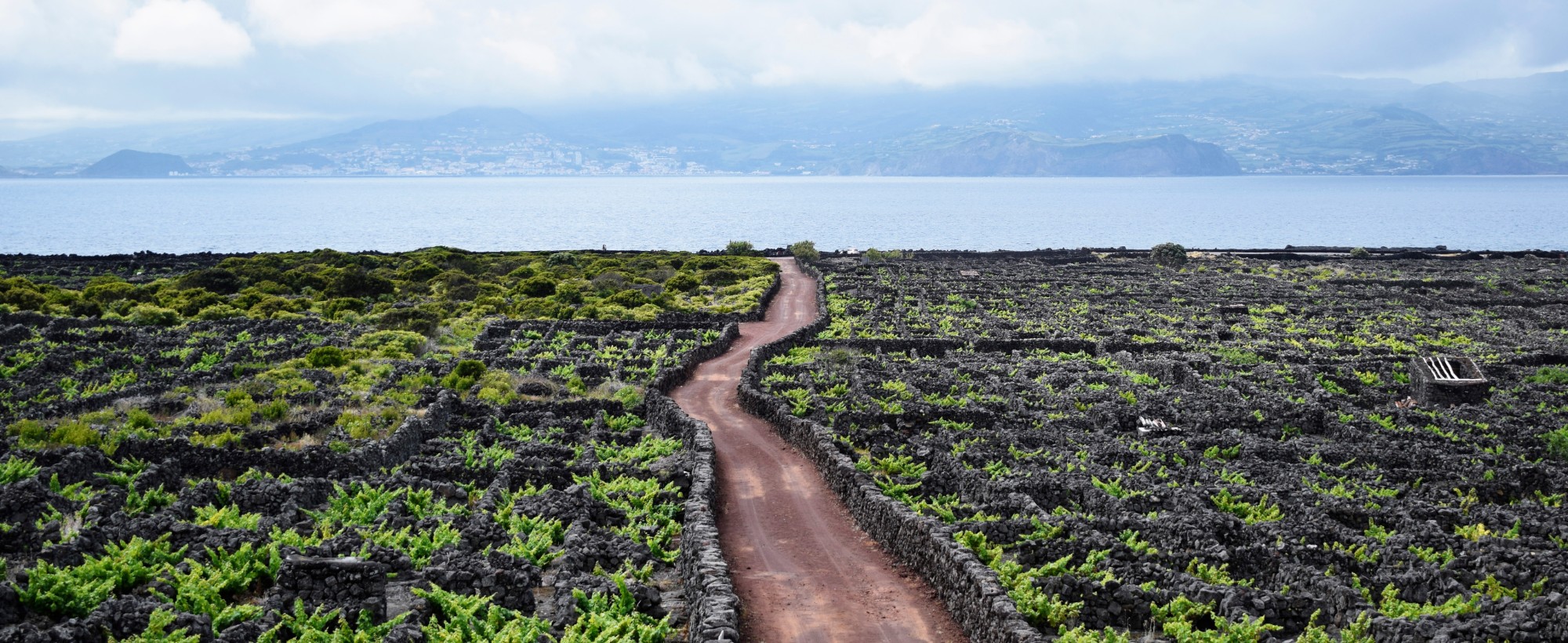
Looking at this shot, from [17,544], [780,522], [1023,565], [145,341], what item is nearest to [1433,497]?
[1023,565]

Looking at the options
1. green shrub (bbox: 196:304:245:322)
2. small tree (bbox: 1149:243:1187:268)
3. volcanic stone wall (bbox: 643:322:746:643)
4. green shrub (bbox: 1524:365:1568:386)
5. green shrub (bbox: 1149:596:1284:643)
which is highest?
small tree (bbox: 1149:243:1187:268)

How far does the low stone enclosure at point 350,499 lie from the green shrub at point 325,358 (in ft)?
0.44

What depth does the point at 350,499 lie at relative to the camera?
2098cm

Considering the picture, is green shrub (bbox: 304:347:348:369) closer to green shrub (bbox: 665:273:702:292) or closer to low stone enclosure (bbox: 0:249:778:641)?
low stone enclosure (bbox: 0:249:778:641)

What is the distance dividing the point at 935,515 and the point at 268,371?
25.8 metres

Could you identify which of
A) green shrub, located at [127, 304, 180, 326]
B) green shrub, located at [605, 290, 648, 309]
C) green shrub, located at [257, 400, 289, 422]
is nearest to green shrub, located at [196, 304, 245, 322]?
green shrub, located at [127, 304, 180, 326]

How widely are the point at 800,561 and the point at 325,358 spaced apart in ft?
83.8

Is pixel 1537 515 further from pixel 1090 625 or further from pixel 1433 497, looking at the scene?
pixel 1090 625

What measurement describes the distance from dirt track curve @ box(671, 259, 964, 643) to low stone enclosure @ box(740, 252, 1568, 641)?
0.55 meters

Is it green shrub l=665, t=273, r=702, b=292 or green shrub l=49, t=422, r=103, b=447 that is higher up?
green shrub l=665, t=273, r=702, b=292

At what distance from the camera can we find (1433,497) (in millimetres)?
22062

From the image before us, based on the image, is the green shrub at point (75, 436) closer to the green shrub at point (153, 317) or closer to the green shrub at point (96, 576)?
the green shrub at point (96, 576)

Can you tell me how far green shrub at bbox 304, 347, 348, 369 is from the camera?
122 ft

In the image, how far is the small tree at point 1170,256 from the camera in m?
93.7
